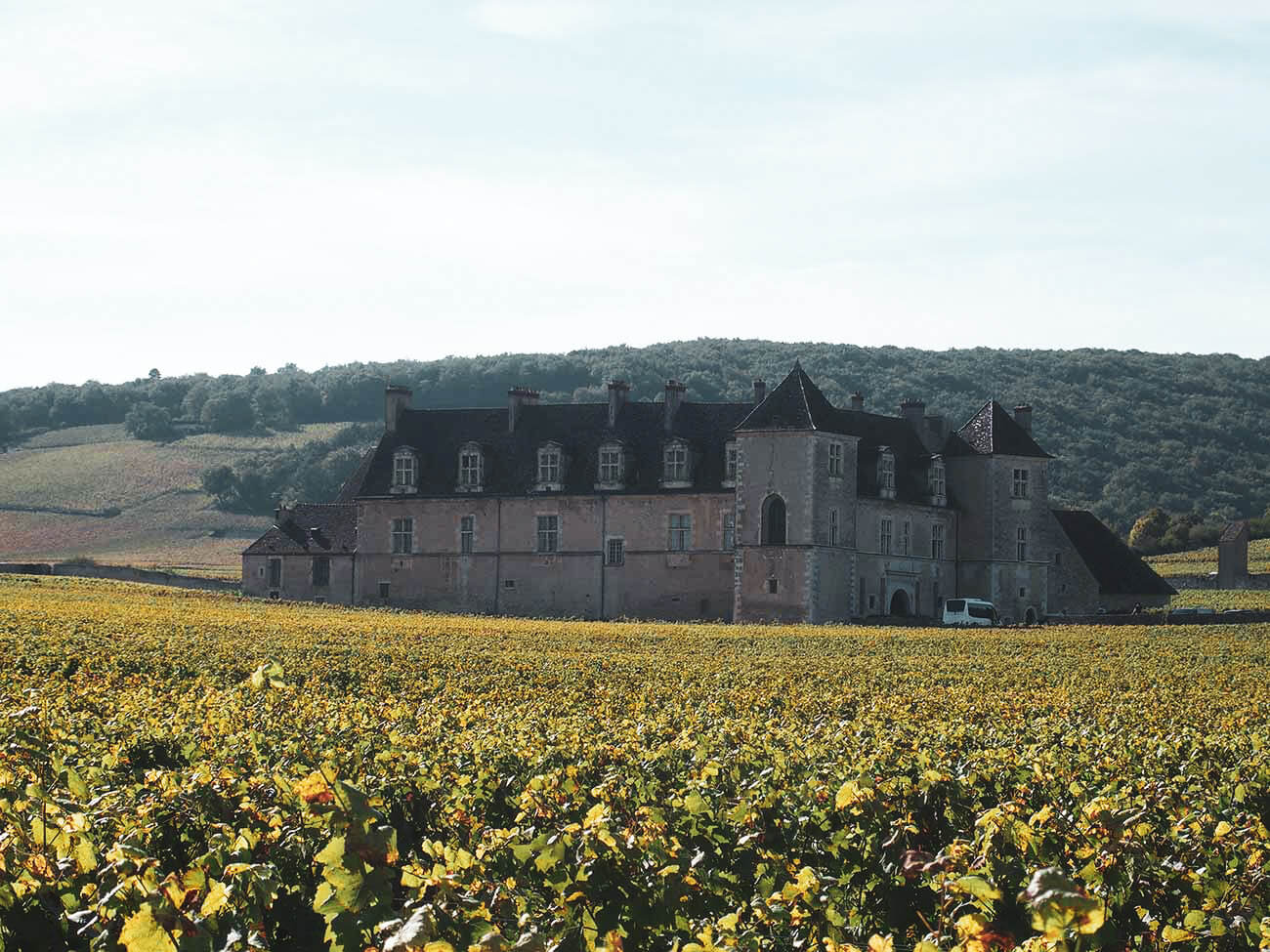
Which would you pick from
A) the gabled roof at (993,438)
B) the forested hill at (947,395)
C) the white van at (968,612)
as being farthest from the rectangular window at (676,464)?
the forested hill at (947,395)

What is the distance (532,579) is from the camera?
247 feet

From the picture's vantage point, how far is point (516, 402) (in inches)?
3145

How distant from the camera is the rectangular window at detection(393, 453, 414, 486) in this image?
255 feet

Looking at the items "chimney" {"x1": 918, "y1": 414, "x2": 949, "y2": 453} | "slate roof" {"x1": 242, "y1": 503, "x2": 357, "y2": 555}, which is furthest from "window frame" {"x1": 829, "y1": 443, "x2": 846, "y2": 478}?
"slate roof" {"x1": 242, "y1": 503, "x2": 357, "y2": 555}

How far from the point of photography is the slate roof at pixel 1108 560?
A: 78188 mm

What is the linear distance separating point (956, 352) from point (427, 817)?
176162 mm

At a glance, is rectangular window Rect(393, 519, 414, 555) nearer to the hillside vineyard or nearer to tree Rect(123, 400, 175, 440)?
the hillside vineyard

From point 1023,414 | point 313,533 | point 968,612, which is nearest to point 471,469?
point 313,533

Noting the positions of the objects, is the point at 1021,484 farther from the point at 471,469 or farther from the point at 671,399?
the point at 471,469

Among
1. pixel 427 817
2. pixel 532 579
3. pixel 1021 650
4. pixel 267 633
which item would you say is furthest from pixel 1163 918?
pixel 532 579

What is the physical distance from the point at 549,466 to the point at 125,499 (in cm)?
8236

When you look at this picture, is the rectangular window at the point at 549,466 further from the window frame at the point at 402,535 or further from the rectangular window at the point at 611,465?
the window frame at the point at 402,535

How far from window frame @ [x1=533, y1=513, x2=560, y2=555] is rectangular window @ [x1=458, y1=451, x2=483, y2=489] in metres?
3.29

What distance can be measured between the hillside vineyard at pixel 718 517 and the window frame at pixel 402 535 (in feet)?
0.20
